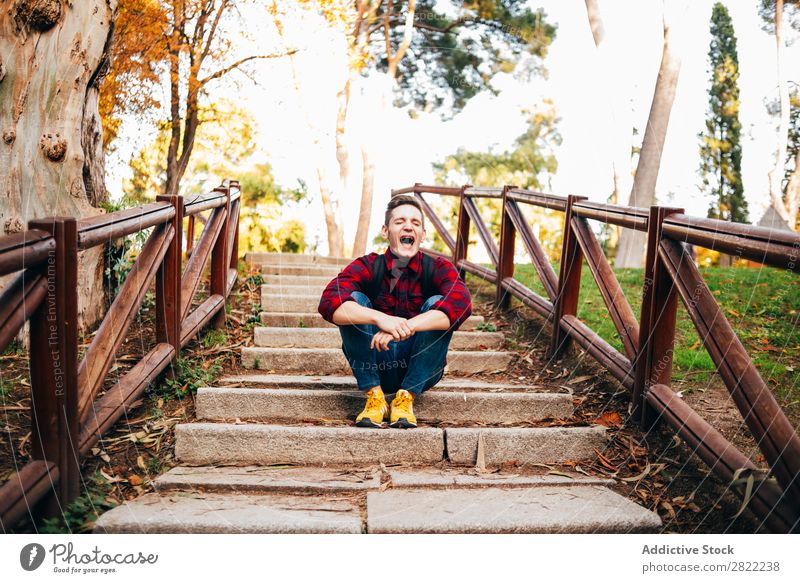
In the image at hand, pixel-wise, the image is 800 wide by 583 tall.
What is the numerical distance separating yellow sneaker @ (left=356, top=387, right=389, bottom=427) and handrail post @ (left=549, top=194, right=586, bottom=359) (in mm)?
1562

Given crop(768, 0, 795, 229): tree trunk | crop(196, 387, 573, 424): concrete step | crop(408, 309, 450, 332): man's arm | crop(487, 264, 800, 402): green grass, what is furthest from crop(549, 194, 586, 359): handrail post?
crop(768, 0, 795, 229): tree trunk

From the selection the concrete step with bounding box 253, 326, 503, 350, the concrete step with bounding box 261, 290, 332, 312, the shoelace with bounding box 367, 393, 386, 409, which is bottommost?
the shoelace with bounding box 367, 393, 386, 409

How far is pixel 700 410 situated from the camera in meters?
3.50

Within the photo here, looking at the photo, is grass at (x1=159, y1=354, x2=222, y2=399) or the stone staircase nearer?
the stone staircase

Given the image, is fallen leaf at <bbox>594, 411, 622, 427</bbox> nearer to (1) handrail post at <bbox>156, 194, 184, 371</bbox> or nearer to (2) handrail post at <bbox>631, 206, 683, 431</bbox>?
(2) handrail post at <bbox>631, 206, 683, 431</bbox>

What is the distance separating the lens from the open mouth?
3.38 m

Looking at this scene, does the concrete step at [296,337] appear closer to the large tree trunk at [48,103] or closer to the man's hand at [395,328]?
the large tree trunk at [48,103]

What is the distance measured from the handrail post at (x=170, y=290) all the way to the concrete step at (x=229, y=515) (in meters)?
1.20

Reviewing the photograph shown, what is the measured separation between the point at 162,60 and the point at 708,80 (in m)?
13.1

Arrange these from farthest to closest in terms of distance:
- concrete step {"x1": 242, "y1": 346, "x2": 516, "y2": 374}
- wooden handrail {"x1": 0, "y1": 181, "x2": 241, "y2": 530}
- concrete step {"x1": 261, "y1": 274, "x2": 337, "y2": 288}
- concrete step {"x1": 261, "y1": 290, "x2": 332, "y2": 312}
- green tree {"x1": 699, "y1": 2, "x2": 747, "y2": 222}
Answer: green tree {"x1": 699, "y1": 2, "x2": 747, "y2": 222} → concrete step {"x1": 261, "y1": 274, "x2": 337, "y2": 288} → concrete step {"x1": 261, "y1": 290, "x2": 332, "y2": 312} → concrete step {"x1": 242, "y1": 346, "x2": 516, "y2": 374} → wooden handrail {"x1": 0, "y1": 181, "x2": 241, "y2": 530}

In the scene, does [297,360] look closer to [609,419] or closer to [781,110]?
[609,419]

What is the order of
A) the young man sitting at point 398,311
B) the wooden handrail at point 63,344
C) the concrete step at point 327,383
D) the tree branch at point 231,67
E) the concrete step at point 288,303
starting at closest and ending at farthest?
the wooden handrail at point 63,344
the young man sitting at point 398,311
the concrete step at point 327,383
the concrete step at point 288,303
the tree branch at point 231,67

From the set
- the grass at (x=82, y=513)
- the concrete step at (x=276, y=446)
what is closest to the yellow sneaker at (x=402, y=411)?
the concrete step at (x=276, y=446)

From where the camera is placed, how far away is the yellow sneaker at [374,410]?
3.35m
